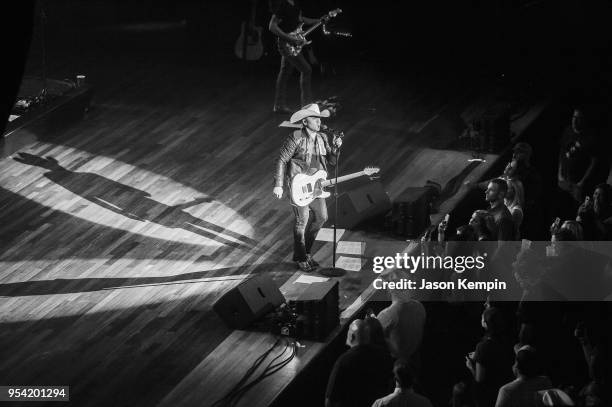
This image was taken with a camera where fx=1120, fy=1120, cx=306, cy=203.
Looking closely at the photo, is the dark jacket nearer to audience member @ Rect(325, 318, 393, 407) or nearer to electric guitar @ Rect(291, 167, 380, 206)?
electric guitar @ Rect(291, 167, 380, 206)

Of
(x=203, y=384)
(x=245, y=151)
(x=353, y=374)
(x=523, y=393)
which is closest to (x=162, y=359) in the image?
(x=203, y=384)

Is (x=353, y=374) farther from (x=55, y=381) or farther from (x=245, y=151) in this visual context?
(x=245, y=151)

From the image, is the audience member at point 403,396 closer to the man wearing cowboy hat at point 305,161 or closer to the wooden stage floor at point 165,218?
the wooden stage floor at point 165,218

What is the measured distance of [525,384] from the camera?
688cm

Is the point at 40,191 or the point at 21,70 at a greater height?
the point at 21,70

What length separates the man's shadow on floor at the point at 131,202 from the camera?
10.6 m

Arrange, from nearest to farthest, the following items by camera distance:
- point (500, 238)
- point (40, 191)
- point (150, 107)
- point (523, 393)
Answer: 1. point (523, 393)
2. point (500, 238)
3. point (40, 191)
4. point (150, 107)

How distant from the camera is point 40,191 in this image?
37.4 ft

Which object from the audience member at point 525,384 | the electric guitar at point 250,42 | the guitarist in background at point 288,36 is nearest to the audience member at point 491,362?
the audience member at point 525,384

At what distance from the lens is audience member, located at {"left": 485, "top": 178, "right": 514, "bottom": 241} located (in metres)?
9.34

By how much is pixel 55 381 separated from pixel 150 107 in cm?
563

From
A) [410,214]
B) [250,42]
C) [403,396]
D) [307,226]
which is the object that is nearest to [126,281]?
[307,226]

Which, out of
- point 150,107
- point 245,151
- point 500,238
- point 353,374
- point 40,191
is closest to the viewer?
point 353,374

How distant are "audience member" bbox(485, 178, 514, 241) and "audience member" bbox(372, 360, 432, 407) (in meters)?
2.69
